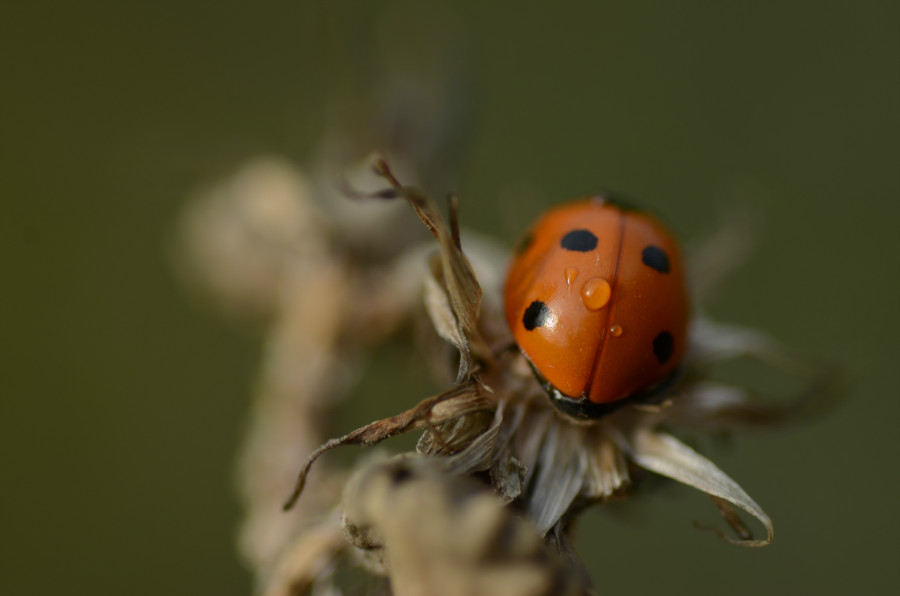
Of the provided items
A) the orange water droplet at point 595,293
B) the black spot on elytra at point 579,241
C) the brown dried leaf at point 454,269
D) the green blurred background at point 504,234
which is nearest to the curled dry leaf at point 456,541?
the brown dried leaf at point 454,269

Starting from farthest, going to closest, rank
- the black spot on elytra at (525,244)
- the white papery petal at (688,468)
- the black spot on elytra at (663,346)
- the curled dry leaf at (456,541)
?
1. the black spot on elytra at (525,244)
2. the black spot on elytra at (663,346)
3. the white papery petal at (688,468)
4. the curled dry leaf at (456,541)

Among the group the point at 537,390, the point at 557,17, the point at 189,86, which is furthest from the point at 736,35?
the point at 537,390

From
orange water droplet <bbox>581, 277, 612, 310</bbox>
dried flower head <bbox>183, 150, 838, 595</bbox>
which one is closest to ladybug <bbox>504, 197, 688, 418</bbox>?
orange water droplet <bbox>581, 277, 612, 310</bbox>

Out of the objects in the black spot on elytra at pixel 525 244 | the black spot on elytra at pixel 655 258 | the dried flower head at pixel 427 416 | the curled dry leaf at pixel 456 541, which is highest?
the black spot on elytra at pixel 655 258

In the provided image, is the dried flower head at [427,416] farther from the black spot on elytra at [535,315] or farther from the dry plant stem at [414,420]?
the black spot on elytra at [535,315]

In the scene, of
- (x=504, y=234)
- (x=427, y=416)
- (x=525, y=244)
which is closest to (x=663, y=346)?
(x=525, y=244)

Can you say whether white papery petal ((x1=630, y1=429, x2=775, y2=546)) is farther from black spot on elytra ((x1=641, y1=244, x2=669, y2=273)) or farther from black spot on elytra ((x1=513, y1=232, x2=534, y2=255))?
black spot on elytra ((x1=513, y1=232, x2=534, y2=255))

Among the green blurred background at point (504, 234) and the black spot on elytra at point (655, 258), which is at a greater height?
the black spot on elytra at point (655, 258)
